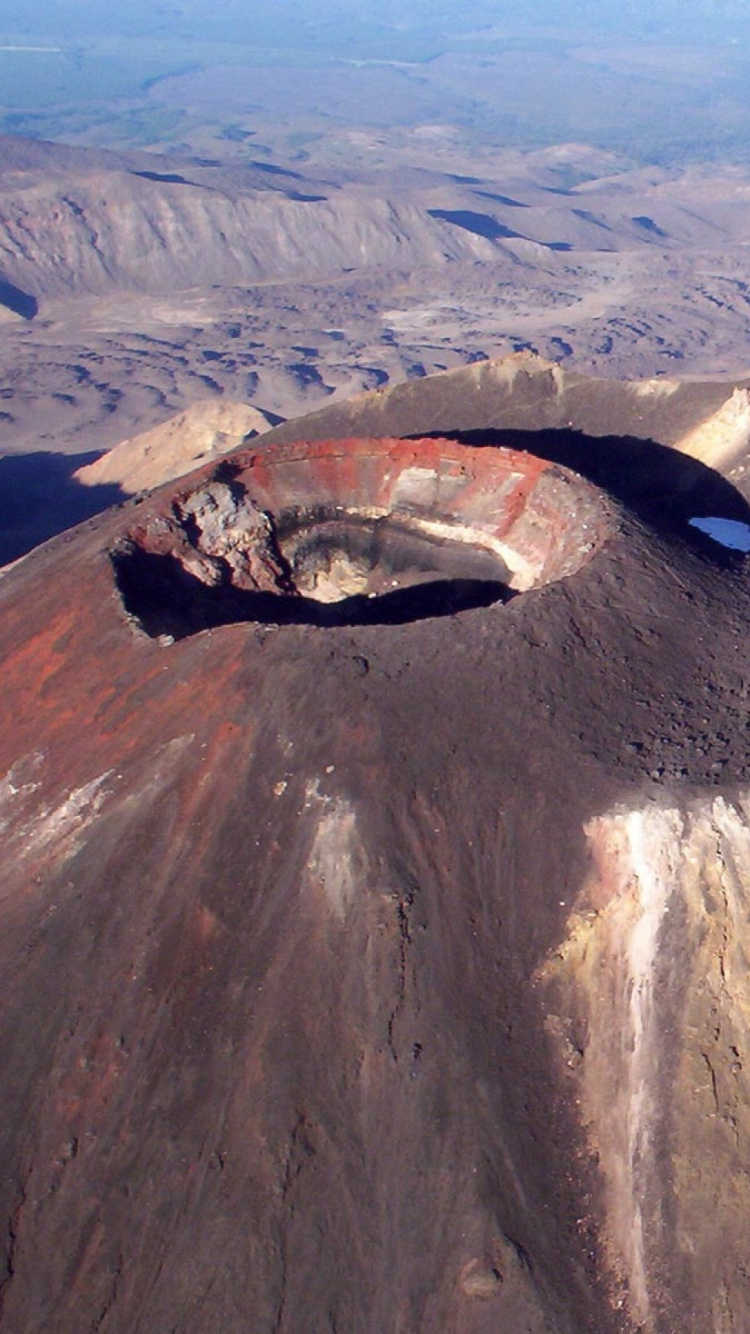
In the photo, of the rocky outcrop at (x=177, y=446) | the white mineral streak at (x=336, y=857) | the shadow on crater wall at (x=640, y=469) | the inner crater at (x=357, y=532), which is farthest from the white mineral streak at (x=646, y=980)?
the rocky outcrop at (x=177, y=446)

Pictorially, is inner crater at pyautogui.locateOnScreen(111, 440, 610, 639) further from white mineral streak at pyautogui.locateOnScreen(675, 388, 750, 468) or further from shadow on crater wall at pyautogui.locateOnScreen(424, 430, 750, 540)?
white mineral streak at pyautogui.locateOnScreen(675, 388, 750, 468)

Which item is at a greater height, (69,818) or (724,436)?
(724,436)

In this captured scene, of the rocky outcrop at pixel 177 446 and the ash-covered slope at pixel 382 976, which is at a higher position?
the ash-covered slope at pixel 382 976

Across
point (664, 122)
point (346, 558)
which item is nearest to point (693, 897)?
point (346, 558)

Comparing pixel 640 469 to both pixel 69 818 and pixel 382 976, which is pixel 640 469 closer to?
pixel 382 976

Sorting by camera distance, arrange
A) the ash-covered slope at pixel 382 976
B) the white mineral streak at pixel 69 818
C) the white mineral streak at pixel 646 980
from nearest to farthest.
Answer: the ash-covered slope at pixel 382 976
the white mineral streak at pixel 646 980
the white mineral streak at pixel 69 818

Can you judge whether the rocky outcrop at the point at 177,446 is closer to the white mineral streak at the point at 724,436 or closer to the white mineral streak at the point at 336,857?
the white mineral streak at the point at 724,436

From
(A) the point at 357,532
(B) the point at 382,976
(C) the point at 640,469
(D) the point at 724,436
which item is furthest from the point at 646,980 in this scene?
(D) the point at 724,436
